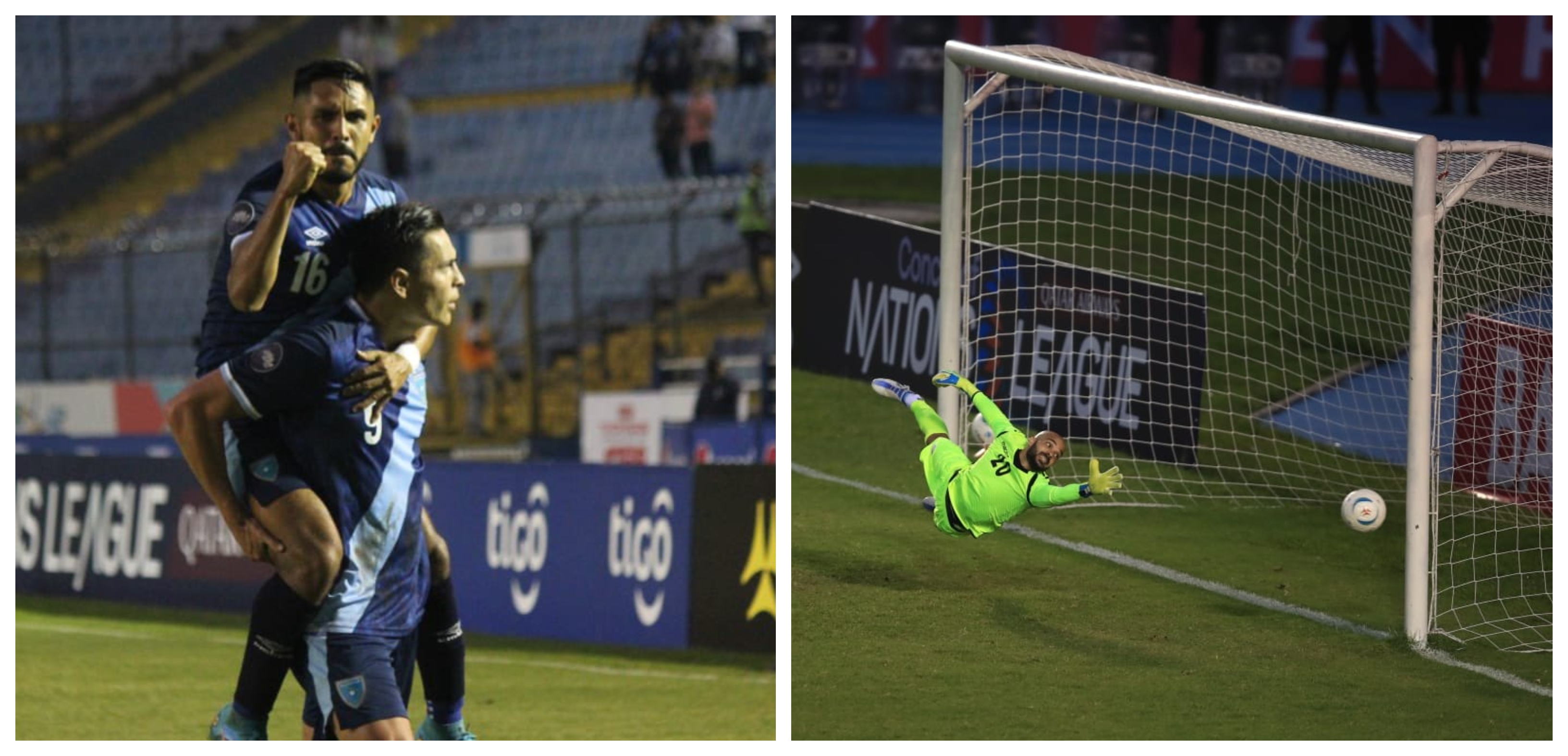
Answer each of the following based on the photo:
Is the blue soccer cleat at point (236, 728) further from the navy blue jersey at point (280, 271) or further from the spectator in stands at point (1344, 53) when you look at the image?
the spectator in stands at point (1344, 53)

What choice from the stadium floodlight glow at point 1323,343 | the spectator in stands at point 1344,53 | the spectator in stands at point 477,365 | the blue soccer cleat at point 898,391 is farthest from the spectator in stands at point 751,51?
the blue soccer cleat at point 898,391

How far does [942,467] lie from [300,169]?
8.18 feet

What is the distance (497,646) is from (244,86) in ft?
34.1

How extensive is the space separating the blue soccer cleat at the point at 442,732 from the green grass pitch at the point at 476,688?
1258 mm

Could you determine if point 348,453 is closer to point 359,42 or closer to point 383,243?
point 383,243

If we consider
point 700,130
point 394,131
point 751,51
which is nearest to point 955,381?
point 700,130

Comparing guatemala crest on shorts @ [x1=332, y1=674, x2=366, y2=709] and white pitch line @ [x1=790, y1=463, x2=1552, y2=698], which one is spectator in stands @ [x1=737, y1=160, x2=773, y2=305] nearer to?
white pitch line @ [x1=790, y1=463, x2=1552, y2=698]

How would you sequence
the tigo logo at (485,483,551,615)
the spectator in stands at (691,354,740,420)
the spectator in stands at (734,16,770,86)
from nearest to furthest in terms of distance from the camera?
the tigo logo at (485,483,551,615)
the spectator in stands at (691,354,740,420)
the spectator in stands at (734,16,770,86)

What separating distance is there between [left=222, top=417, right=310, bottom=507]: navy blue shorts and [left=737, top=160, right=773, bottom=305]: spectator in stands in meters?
8.90

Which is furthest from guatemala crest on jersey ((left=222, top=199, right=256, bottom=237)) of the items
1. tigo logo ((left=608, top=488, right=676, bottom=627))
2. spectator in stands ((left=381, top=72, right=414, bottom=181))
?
spectator in stands ((left=381, top=72, right=414, bottom=181))

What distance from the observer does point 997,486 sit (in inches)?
203

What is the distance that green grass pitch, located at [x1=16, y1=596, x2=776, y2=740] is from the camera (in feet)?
18.8

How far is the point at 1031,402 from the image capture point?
7473mm

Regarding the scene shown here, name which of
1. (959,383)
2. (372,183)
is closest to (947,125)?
(959,383)
